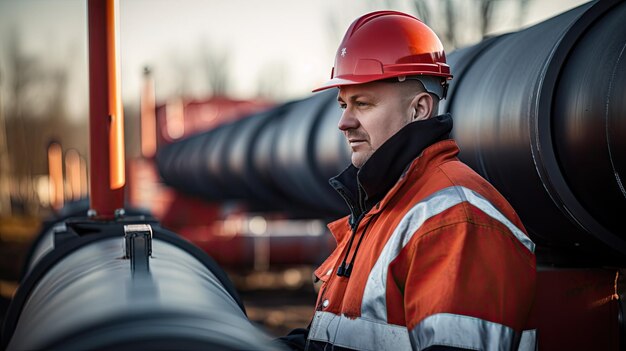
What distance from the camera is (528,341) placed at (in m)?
2.13

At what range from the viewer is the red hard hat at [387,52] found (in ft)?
7.93

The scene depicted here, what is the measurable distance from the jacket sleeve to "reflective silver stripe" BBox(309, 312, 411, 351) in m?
0.05

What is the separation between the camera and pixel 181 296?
1.82m

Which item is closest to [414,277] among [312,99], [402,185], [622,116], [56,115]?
[402,185]

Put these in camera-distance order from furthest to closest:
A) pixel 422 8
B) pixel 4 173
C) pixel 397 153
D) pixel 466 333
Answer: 1. pixel 4 173
2. pixel 422 8
3. pixel 397 153
4. pixel 466 333

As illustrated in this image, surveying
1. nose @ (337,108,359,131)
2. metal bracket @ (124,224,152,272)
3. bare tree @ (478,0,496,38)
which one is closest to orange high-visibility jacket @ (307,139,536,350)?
nose @ (337,108,359,131)

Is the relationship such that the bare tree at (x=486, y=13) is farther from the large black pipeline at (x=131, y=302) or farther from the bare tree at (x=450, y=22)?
the large black pipeline at (x=131, y=302)

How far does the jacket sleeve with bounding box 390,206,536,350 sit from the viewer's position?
1.89 meters

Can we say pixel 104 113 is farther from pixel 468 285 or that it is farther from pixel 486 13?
pixel 486 13

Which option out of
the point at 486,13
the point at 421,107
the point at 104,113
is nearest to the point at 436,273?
the point at 421,107

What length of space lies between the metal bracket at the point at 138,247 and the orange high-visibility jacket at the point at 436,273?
528 mm

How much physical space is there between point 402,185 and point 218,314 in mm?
718

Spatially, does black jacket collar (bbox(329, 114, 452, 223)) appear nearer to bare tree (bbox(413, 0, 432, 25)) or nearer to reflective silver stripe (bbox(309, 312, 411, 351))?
reflective silver stripe (bbox(309, 312, 411, 351))

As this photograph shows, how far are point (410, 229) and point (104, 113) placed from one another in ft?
5.87
